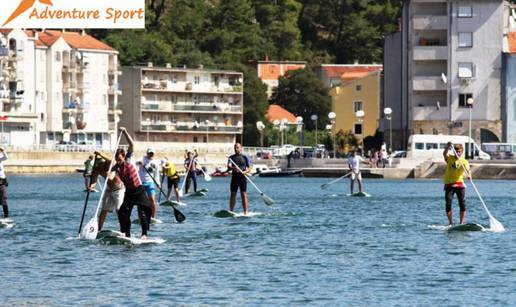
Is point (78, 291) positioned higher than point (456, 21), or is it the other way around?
point (456, 21)

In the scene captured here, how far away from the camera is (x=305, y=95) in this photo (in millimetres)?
172875

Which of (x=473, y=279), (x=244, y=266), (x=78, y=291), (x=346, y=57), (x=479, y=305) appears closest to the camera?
(x=479, y=305)

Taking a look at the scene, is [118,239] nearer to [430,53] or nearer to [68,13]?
[430,53]

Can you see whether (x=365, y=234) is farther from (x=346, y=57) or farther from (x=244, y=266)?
(x=346, y=57)

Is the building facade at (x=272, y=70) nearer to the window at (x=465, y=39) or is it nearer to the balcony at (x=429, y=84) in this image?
the balcony at (x=429, y=84)

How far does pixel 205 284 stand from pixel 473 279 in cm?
418

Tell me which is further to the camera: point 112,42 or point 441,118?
point 112,42

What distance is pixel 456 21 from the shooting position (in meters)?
116

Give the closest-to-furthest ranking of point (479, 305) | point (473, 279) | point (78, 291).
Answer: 1. point (479, 305)
2. point (78, 291)
3. point (473, 279)

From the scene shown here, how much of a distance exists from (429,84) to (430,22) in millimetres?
4327

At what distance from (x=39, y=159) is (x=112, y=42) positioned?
42.2m

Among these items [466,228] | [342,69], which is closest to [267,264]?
[466,228]

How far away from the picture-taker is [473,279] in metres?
25.9

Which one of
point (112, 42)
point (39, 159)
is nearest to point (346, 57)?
point (112, 42)
